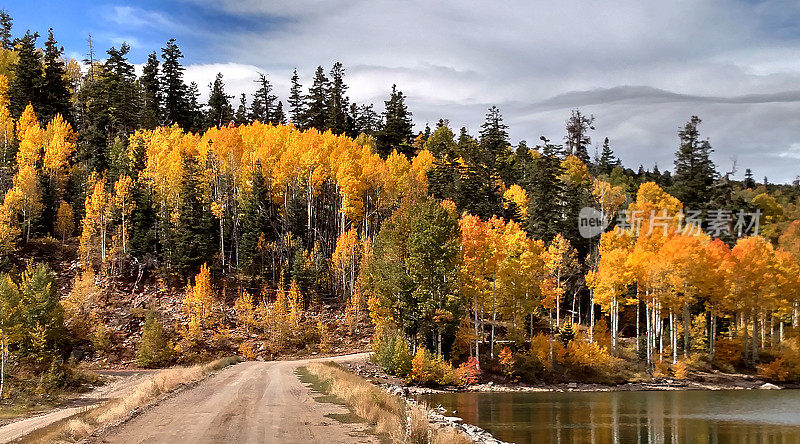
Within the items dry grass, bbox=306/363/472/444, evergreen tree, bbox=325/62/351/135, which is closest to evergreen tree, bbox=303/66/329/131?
evergreen tree, bbox=325/62/351/135

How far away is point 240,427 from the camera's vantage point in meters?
22.2

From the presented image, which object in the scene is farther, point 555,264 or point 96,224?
point 96,224

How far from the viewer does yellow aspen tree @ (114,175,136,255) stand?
79625 millimetres

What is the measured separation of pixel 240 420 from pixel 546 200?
213 feet

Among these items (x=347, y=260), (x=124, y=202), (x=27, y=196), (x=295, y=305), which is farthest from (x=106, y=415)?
(x=27, y=196)

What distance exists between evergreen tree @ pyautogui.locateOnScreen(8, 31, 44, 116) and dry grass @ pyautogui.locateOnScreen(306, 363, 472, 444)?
88969mm

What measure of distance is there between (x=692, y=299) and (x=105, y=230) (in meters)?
72.4

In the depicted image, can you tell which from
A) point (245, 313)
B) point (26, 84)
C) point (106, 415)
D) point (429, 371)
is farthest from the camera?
point (26, 84)

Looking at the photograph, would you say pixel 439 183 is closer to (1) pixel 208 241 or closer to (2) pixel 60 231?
(1) pixel 208 241

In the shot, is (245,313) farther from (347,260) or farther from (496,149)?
(496,149)

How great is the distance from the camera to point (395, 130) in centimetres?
11638

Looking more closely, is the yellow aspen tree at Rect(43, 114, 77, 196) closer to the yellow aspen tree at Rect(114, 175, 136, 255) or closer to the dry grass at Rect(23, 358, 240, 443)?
the yellow aspen tree at Rect(114, 175, 136, 255)

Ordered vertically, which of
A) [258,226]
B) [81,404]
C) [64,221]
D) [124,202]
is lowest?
[81,404]

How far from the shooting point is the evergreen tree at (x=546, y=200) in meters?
79.9
